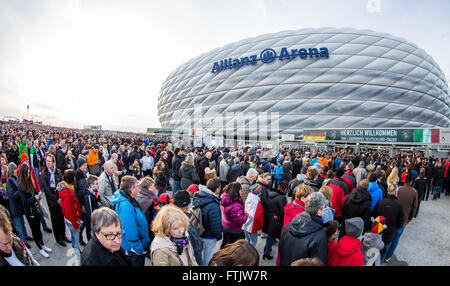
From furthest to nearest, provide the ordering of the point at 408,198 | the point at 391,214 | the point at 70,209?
the point at 408,198 → the point at 391,214 → the point at 70,209

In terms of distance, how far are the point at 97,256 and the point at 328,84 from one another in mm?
27844

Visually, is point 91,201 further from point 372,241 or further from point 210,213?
point 372,241

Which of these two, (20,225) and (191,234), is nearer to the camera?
(191,234)

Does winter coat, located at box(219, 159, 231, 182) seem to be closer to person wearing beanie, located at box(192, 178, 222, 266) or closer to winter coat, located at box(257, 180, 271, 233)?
winter coat, located at box(257, 180, 271, 233)

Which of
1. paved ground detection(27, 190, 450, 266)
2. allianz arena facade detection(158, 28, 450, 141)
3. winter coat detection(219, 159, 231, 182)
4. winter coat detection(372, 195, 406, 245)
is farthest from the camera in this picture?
allianz arena facade detection(158, 28, 450, 141)

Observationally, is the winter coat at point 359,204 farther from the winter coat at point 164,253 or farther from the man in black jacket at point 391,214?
the winter coat at point 164,253

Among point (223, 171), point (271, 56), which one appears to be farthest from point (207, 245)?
point (271, 56)

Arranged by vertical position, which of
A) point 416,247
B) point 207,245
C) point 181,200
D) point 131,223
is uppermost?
point 181,200

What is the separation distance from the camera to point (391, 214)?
11.0 ft

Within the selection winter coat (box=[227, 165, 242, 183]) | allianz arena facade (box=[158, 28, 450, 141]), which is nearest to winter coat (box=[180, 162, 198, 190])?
winter coat (box=[227, 165, 242, 183])

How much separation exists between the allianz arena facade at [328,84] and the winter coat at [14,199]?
25.1 m

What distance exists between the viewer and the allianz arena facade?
947 inches

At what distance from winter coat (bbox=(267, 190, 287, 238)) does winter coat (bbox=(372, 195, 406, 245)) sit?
1.66 meters
